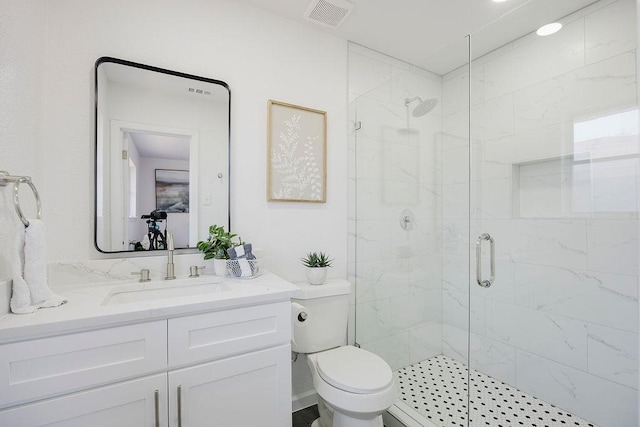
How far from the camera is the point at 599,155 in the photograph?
138 cm

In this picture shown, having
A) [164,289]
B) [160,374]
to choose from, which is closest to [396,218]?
[164,289]

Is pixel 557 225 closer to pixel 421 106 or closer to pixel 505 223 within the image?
pixel 505 223

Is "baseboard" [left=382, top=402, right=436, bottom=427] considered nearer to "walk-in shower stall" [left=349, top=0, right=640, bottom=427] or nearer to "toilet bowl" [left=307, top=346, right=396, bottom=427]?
"walk-in shower stall" [left=349, top=0, right=640, bottom=427]

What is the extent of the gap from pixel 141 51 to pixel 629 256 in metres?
2.52

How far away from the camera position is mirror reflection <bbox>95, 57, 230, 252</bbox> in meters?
1.38

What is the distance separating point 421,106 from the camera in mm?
1990

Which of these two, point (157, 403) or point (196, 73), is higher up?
point (196, 73)

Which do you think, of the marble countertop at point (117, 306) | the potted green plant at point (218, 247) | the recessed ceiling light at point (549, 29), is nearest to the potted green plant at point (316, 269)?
the marble countertop at point (117, 306)

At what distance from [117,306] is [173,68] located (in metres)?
1.19

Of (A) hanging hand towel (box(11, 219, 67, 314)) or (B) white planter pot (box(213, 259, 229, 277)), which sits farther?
(B) white planter pot (box(213, 259, 229, 277))

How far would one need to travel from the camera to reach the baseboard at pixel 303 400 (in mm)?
1802

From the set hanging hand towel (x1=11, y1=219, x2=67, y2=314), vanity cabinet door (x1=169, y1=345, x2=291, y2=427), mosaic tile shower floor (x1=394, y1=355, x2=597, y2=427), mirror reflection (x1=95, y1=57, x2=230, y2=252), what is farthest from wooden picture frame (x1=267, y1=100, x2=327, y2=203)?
mosaic tile shower floor (x1=394, y1=355, x2=597, y2=427)

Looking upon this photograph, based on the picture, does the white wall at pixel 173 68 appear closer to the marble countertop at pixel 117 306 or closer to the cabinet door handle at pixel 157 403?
the marble countertop at pixel 117 306

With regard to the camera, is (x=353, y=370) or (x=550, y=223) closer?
(x=353, y=370)
